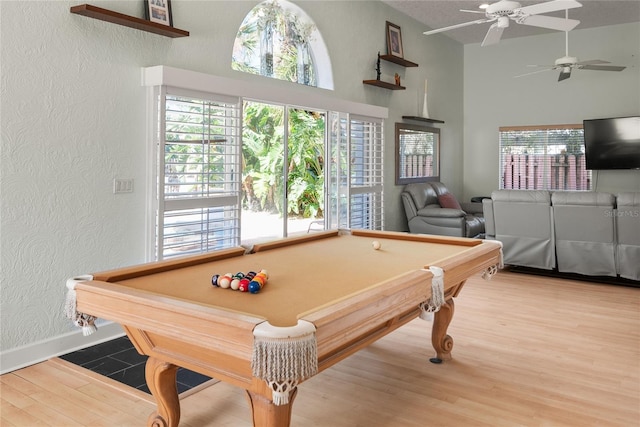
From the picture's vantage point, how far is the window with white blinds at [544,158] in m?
8.05

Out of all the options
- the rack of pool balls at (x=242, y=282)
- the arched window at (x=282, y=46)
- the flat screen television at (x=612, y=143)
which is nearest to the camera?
the rack of pool balls at (x=242, y=282)

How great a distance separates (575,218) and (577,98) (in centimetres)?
370

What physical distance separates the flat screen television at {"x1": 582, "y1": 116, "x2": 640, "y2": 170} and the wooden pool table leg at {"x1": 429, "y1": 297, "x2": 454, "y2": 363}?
5700 millimetres

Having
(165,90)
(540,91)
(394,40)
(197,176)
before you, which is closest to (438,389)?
(197,176)

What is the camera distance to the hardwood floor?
8.16 feet

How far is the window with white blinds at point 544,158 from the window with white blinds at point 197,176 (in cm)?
587

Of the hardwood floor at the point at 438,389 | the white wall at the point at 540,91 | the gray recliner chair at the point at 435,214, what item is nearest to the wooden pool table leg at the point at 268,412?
the hardwood floor at the point at 438,389

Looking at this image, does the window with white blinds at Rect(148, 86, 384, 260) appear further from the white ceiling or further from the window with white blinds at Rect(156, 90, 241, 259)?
the white ceiling

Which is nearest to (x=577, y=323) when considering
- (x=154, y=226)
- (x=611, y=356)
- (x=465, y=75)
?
(x=611, y=356)

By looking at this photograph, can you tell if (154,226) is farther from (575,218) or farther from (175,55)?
(575,218)

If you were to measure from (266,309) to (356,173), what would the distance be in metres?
4.32

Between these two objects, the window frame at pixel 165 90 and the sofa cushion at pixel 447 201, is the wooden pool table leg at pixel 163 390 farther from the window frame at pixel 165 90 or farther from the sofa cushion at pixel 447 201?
the sofa cushion at pixel 447 201

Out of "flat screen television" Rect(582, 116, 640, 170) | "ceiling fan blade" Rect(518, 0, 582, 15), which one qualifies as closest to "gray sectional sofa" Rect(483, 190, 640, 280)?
"ceiling fan blade" Rect(518, 0, 582, 15)

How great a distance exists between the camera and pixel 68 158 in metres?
3.38
